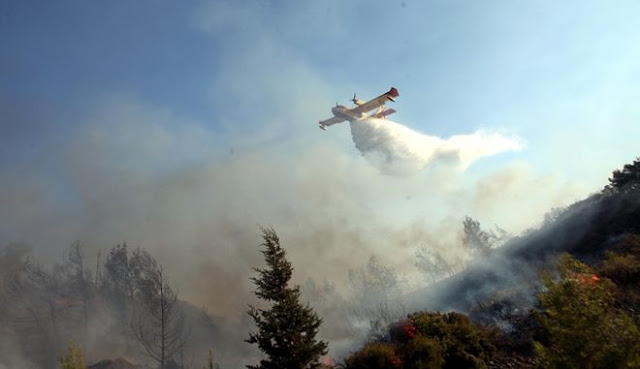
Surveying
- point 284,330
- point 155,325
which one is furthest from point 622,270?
point 155,325

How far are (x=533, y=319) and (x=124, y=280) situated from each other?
81.9 meters

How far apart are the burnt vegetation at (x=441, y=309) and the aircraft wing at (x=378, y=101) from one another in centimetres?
2388

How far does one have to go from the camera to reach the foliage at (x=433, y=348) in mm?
18141

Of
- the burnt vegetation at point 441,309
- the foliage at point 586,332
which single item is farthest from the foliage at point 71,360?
the foliage at point 586,332

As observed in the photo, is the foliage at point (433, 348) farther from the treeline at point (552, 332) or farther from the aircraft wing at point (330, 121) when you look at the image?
the aircraft wing at point (330, 121)

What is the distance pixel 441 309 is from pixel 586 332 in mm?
48537

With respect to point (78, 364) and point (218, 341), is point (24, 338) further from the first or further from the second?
point (78, 364)

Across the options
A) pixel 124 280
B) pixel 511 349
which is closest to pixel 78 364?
pixel 511 349

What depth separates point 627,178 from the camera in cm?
5169

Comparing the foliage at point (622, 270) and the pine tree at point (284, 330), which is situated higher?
the pine tree at point (284, 330)

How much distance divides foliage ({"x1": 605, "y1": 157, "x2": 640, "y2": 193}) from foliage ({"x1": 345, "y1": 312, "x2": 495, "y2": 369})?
41723mm

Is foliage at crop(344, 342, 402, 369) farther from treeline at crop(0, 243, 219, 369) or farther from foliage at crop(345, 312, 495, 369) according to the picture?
treeline at crop(0, 243, 219, 369)

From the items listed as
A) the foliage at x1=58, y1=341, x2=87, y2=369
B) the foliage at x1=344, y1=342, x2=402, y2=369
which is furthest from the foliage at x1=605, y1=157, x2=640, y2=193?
the foliage at x1=58, y1=341, x2=87, y2=369

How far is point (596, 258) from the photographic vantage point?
38.1 meters
